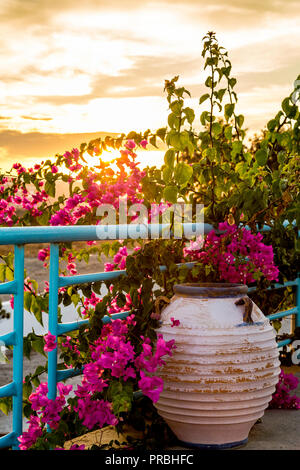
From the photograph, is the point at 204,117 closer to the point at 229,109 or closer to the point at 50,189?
the point at 229,109

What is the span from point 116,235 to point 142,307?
0.36m

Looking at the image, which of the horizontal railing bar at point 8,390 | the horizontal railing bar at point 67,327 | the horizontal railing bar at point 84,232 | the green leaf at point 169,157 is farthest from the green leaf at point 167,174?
the horizontal railing bar at point 8,390

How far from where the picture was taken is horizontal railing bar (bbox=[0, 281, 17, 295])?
2457 millimetres

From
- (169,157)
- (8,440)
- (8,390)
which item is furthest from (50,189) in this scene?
(8,440)

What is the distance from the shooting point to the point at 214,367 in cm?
260

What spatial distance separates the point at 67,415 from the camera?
8.79 ft

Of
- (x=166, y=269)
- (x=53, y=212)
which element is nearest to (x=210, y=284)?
(x=166, y=269)

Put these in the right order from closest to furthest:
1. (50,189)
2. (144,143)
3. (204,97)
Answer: (144,143)
(204,97)
(50,189)

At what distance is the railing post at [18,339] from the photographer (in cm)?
251

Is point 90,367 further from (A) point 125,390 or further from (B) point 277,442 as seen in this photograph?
(B) point 277,442

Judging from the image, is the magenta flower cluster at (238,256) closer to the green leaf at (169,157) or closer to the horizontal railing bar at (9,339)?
the green leaf at (169,157)

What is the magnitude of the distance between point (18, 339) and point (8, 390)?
7.9 inches

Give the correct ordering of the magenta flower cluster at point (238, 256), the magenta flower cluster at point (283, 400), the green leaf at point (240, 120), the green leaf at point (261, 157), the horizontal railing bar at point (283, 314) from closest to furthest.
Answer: the magenta flower cluster at point (238, 256), the green leaf at point (261, 157), the magenta flower cluster at point (283, 400), the green leaf at point (240, 120), the horizontal railing bar at point (283, 314)

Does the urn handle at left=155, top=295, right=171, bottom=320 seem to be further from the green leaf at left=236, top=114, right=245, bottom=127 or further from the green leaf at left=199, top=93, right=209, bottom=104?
the green leaf at left=236, top=114, right=245, bottom=127
